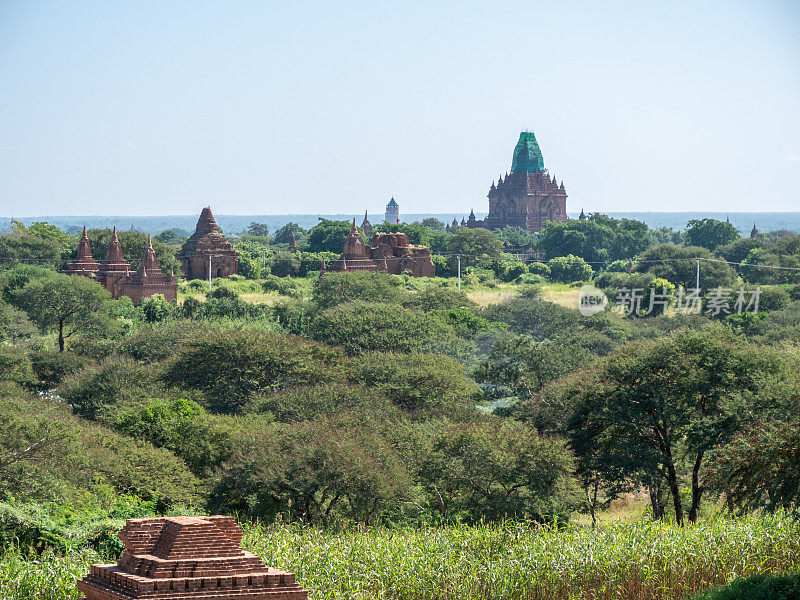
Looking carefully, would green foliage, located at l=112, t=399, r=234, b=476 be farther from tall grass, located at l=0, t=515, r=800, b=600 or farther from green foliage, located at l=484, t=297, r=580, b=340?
green foliage, located at l=484, t=297, r=580, b=340

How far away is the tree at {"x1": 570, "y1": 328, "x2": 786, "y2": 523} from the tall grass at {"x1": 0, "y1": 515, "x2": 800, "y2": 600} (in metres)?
7.95

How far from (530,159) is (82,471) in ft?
498

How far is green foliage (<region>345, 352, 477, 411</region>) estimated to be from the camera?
127ft

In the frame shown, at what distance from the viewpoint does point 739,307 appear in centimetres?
6738

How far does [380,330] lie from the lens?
50531mm

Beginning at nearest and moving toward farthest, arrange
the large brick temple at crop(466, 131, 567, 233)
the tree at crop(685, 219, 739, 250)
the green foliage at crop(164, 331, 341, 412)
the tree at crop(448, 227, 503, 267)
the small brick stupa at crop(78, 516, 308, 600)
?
the small brick stupa at crop(78, 516, 308, 600) < the green foliage at crop(164, 331, 341, 412) < the tree at crop(448, 227, 503, 267) < the tree at crop(685, 219, 739, 250) < the large brick temple at crop(466, 131, 567, 233)

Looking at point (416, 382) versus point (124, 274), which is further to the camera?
point (124, 274)

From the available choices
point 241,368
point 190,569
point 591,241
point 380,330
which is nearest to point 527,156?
point 591,241

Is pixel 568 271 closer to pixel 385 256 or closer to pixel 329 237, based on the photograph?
pixel 385 256

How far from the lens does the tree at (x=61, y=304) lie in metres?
64.6

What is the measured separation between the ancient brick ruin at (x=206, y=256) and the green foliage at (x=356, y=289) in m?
21.4

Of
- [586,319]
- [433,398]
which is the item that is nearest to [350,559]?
[433,398]

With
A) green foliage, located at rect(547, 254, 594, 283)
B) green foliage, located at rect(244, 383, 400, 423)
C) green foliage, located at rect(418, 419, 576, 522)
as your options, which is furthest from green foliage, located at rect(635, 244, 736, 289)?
green foliage, located at rect(418, 419, 576, 522)

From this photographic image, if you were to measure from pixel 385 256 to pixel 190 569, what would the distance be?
7743 centimetres
